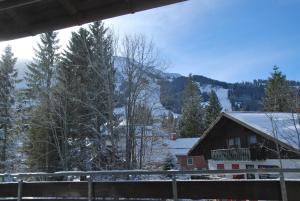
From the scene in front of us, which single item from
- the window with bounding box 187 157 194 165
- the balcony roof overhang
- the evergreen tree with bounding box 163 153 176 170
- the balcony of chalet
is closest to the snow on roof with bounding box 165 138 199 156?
the window with bounding box 187 157 194 165

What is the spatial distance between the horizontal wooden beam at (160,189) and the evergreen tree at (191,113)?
175 ft

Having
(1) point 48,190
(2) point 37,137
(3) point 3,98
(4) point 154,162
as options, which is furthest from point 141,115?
(1) point 48,190

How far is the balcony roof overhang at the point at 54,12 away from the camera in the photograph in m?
4.44

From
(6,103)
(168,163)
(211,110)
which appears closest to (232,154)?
(168,163)

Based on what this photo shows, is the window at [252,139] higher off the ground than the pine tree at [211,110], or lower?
lower

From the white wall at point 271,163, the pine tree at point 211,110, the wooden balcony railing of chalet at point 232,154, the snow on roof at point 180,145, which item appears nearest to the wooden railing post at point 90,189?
the white wall at point 271,163

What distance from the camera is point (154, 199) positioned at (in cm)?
543

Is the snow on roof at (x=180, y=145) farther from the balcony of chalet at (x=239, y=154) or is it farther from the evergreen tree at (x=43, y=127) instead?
the evergreen tree at (x=43, y=127)

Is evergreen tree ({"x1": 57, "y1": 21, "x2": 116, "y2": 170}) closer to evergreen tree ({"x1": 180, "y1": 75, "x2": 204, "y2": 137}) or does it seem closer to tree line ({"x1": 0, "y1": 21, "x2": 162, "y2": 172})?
tree line ({"x1": 0, "y1": 21, "x2": 162, "y2": 172})

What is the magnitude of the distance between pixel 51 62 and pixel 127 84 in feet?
47.8

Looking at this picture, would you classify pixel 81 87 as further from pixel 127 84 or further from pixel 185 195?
pixel 185 195

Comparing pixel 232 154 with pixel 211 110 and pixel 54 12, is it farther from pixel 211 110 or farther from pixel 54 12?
pixel 54 12

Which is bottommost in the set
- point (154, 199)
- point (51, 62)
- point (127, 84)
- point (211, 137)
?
point (154, 199)

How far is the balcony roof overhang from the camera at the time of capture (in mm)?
4438
